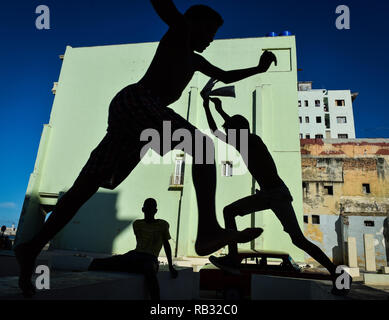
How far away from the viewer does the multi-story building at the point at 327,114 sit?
42375mm

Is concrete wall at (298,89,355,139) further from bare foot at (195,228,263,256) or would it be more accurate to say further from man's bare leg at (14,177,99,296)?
man's bare leg at (14,177,99,296)

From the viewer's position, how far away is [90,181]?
2037mm

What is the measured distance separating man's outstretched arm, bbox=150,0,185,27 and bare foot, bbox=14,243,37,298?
1.73 m

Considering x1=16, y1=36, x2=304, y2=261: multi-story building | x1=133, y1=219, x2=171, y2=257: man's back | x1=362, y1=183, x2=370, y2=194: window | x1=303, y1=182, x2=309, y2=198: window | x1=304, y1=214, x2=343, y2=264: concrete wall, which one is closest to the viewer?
x1=133, y1=219, x2=171, y2=257: man's back

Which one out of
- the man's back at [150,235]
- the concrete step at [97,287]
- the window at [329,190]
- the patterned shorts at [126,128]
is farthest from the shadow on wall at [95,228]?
the window at [329,190]

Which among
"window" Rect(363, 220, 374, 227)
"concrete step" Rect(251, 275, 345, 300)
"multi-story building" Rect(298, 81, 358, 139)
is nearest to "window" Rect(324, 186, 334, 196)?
"window" Rect(363, 220, 374, 227)

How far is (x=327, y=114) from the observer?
43.4 meters

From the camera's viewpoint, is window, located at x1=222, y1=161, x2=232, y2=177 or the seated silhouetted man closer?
the seated silhouetted man

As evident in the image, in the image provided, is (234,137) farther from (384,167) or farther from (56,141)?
(384,167)

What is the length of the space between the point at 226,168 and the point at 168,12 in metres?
12.3

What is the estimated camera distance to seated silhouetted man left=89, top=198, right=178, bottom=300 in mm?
3068

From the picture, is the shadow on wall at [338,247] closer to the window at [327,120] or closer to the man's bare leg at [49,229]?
the man's bare leg at [49,229]

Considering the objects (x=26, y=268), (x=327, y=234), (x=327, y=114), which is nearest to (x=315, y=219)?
(x=327, y=234)
